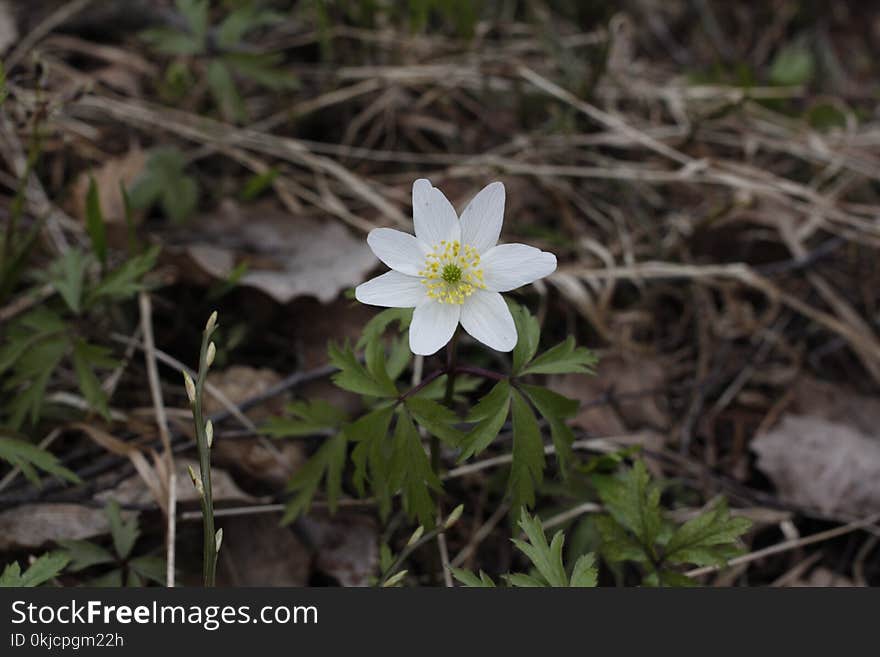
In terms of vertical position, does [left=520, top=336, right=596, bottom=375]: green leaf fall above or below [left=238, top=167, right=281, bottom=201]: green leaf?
below

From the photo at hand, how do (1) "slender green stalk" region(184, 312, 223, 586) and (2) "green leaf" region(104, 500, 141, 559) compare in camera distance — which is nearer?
(1) "slender green stalk" region(184, 312, 223, 586)

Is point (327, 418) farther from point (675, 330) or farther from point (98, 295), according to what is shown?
point (675, 330)

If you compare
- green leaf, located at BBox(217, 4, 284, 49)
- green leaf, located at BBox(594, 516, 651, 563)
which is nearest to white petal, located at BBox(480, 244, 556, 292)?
green leaf, located at BBox(594, 516, 651, 563)

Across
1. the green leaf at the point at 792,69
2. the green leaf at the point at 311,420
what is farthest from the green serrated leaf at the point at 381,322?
the green leaf at the point at 792,69

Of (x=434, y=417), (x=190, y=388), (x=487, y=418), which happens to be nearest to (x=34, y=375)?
(x=190, y=388)

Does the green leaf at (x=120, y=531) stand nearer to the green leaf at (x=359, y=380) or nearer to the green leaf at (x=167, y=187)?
the green leaf at (x=359, y=380)

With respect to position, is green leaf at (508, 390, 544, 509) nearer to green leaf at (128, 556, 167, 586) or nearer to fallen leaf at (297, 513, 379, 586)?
fallen leaf at (297, 513, 379, 586)

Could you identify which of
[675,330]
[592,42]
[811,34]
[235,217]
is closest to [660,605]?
[675,330]
